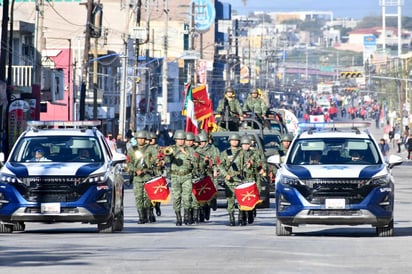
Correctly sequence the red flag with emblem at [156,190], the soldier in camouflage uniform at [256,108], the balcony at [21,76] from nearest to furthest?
1. the red flag with emblem at [156,190]
2. the soldier in camouflage uniform at [256,108]
3. the balcony at [21,76]

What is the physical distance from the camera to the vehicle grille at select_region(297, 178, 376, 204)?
22.3 m

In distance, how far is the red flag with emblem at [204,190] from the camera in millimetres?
27672

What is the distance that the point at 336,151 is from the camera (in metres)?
23.4

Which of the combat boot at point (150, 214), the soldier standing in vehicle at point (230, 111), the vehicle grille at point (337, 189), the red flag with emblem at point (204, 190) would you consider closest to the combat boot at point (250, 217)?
the red flag with emblem at point (204, 190)

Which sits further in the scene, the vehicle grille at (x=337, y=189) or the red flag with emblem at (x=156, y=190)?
the red flag with emblem at (x=156, y=190)

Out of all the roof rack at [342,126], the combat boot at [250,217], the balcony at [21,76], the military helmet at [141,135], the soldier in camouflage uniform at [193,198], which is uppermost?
the balcony at [21,76]

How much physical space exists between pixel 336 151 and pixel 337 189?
125cm

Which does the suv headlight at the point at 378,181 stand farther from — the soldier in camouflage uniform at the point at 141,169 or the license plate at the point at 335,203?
the soldier in camouflage uniform at the point at 141,169

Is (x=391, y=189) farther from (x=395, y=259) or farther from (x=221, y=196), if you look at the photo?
(x=221, y=196)

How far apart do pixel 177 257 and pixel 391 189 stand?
5843 mm

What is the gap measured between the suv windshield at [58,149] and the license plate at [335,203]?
3.87 metres

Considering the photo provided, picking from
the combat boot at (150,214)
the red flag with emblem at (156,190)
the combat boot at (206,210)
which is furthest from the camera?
the combat boot at (206,210)

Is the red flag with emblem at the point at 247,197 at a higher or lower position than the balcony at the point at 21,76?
lower

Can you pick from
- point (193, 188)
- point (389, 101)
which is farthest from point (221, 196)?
point (389, 101)
